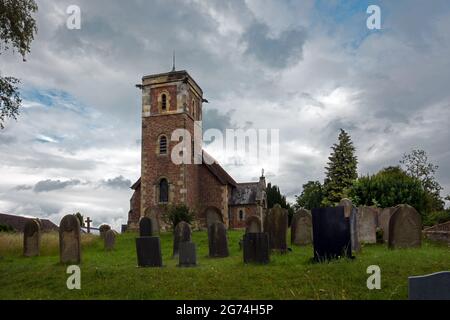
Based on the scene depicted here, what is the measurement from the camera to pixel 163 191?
32.9 m

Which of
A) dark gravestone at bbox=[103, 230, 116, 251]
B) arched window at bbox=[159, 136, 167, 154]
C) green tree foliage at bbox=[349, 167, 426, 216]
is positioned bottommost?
dark gravestone at bbox=[103, 230, 116, 251]

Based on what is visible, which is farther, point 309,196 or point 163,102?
point 309,196

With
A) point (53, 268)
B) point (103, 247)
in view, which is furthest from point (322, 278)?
point (103, 247)

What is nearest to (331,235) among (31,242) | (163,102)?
(31,242)

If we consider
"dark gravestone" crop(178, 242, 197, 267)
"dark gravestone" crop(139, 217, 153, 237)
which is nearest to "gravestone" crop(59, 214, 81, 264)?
"dark gravestone" crop(178, 242, 197, 267)

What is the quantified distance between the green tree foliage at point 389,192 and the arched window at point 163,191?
43.9ft

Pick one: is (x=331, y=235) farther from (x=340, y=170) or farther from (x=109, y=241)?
(x=340, y=170)

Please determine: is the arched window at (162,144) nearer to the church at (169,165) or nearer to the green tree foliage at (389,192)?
the church at (169,165)

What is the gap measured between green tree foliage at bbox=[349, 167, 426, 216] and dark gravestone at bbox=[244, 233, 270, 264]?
15.8 m

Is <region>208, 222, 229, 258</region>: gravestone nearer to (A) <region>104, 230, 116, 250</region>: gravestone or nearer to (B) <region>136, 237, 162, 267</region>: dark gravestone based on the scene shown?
(B) <region>136, 237, 162, 267</region>: dark gravestone

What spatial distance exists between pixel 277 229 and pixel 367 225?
429 cm

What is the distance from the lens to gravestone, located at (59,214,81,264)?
12438 mm

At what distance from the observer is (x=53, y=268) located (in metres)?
11.4
